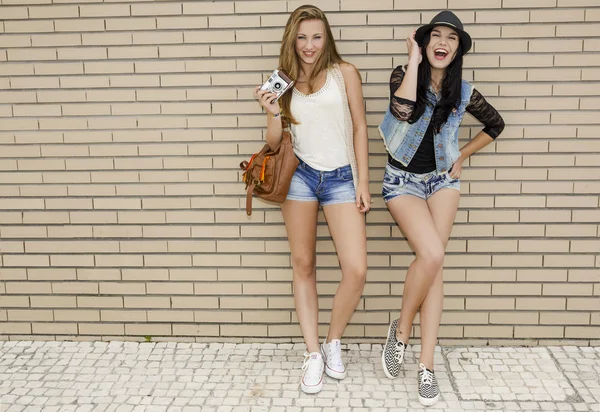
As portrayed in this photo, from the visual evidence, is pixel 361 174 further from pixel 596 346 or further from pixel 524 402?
pixel 596 346

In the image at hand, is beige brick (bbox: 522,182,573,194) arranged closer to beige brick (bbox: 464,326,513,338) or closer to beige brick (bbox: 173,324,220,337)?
beige brick (bbox: 464,326,513,338)

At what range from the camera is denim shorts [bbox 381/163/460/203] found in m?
3.95

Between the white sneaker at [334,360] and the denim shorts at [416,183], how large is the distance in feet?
3.40

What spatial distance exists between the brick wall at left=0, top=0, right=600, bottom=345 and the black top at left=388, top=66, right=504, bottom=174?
283mm

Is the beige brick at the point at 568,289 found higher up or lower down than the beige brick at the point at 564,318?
higher up

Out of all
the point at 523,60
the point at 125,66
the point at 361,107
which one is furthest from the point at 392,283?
the point at 125,66

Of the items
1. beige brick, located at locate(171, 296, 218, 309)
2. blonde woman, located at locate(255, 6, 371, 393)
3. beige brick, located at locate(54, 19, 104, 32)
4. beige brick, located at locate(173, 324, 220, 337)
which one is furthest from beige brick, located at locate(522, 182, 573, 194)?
beige brick, located at locate(54, 19, 104, 32)

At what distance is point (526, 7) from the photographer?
13.8 ft

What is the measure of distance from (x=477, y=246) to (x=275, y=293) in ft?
4.90

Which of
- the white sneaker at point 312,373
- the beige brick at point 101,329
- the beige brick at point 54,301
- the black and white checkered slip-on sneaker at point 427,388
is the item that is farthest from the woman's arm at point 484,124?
the beige brick at point 54,301

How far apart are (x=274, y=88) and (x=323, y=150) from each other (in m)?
0.50

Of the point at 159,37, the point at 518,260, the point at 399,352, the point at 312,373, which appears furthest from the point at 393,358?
the point at 159,37

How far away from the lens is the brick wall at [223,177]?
4.29 m

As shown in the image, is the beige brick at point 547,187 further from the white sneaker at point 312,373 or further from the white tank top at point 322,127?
the white sneaker at point 312,373
